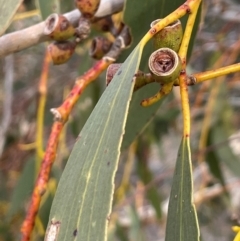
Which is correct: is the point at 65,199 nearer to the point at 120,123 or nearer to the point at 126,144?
the point at 120,123

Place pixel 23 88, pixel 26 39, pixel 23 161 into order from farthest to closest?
pixel 23 88 < pixel 23 161 < pixel 26 39

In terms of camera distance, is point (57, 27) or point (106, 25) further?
point (106, 25)

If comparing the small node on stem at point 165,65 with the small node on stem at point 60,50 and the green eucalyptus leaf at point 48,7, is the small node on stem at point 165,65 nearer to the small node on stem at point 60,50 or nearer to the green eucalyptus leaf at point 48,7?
the small node on stem at point 60,50

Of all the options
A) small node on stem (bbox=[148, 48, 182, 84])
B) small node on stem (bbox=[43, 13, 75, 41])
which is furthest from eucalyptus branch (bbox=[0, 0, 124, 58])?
small node on stem (bbox=[148, 48, 182, 84])

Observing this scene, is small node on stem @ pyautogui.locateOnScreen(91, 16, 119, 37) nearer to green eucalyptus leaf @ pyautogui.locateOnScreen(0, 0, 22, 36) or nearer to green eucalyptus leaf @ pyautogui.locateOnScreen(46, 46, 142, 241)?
green eucalyptus leaf @ pyautogui.locateOnScreen(0, 0, 22, 36)

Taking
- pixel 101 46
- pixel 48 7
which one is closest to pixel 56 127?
pixel 101 46

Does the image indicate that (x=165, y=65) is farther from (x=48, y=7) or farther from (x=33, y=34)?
(x=48, y=7)

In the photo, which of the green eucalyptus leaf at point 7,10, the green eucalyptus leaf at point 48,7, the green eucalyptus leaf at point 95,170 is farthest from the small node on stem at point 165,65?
the green eucalyptus leaf at point 48,7

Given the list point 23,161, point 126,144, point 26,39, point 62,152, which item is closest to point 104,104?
point 26,39

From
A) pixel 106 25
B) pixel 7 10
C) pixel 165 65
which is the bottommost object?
pixel 165 65
